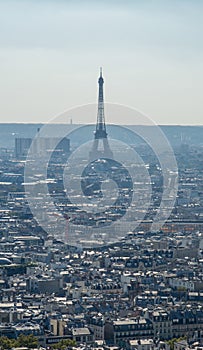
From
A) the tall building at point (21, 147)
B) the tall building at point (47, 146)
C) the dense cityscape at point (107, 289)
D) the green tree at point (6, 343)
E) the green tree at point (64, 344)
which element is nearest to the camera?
the green tree at point (6, 343)

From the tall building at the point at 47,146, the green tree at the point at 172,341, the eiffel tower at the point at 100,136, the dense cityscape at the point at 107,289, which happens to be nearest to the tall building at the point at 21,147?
the tall building at the point at 47,146

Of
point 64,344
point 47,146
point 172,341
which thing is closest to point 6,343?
point 64,344

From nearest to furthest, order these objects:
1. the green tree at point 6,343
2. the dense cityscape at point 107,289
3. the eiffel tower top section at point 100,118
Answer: the green tree at point 6,343
the dense cityscape at point 107,289
the eiffel tower top section at point 100,118

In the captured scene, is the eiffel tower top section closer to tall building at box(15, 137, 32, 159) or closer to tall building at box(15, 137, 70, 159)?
tall building at box(15, 137, 70, 159)

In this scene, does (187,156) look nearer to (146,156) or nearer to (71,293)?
(146,156)

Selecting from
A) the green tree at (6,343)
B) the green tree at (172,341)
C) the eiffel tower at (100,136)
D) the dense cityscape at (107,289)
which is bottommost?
the green tree at (172,341)

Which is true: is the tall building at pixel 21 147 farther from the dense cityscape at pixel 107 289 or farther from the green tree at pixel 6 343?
the green tree at pixel 6 343

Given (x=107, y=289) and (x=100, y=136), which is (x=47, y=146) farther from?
(x=107, y=289)

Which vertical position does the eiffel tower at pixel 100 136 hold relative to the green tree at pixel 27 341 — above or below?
above

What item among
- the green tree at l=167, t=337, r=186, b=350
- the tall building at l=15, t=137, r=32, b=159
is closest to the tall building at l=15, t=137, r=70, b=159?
the tall building at l=15, t=137, r=32, b=159

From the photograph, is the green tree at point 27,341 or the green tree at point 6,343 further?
the green tree at point 27,341

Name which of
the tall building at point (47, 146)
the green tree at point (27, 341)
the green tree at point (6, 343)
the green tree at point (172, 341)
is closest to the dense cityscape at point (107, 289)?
the green tree at point (172, 341)
